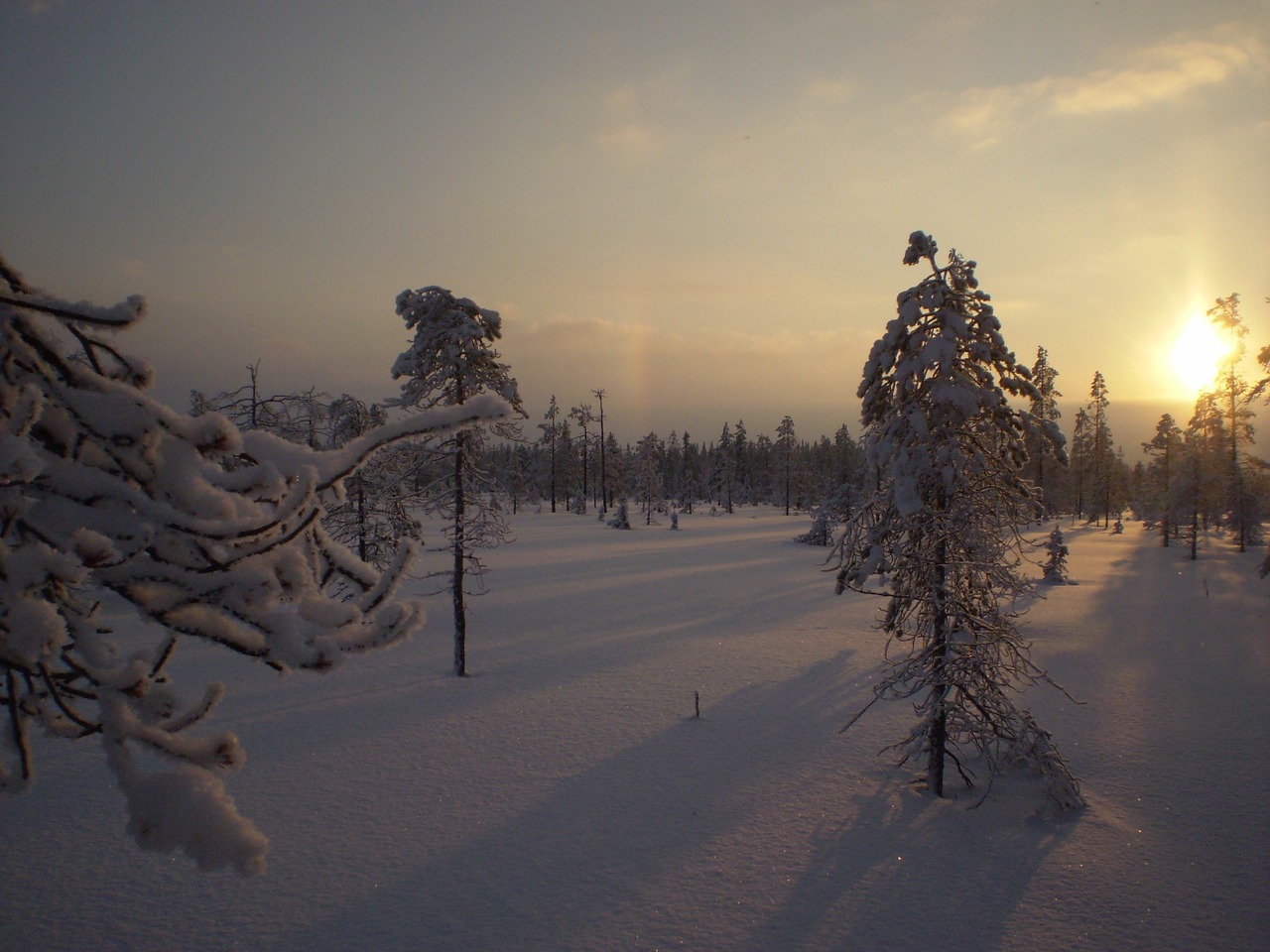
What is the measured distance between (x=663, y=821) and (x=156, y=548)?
32.3 ft

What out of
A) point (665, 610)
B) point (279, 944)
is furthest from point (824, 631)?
point (279, 944)

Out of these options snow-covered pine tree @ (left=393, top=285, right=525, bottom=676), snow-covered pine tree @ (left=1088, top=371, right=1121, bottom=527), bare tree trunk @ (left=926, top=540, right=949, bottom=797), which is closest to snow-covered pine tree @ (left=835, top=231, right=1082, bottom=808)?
bare tree trunk @ (left=926, top=540, right=949, bottom=797)

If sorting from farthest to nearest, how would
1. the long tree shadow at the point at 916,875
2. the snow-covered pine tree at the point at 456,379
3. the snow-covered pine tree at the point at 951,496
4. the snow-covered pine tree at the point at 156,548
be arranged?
the snow-covered pine tree at the point at 456,379 → the snow-covered pine tree at the point at 951,496 → the long tree shadow at the point at 916,875 → the snow-covered pine tree at the point at 156,548

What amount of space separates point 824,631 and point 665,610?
616 cm

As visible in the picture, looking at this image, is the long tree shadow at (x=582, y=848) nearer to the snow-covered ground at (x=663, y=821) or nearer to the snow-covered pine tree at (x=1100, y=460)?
the snow-covered ground at (x=663, y=821)

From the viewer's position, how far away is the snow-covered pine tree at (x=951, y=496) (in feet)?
30.3

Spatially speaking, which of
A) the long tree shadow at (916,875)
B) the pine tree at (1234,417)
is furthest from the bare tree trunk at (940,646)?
the pine tree at (1234,417)

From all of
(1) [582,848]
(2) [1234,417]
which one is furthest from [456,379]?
(2) [1234,417]

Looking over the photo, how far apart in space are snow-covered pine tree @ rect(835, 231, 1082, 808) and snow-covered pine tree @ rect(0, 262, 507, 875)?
28.2 feet

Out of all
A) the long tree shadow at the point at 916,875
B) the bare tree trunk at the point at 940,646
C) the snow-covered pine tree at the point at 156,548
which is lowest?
the long tree shadow at the point at 916,875

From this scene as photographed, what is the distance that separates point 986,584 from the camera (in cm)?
965

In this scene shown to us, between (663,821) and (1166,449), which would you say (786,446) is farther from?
(663,821)

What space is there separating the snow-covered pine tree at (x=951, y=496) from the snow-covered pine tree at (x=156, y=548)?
28.2 ft

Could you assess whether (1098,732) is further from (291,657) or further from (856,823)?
(291,657)
